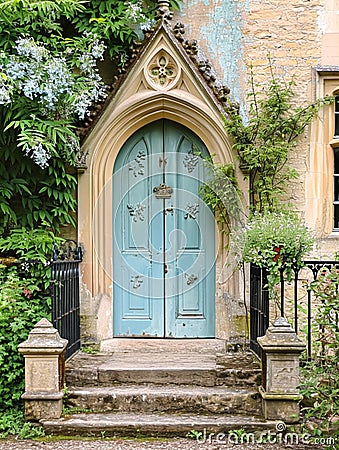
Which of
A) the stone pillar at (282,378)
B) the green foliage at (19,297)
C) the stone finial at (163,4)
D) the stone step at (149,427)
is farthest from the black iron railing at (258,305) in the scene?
the stone finial at (163,4)

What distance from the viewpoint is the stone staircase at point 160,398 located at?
5469 millimetres

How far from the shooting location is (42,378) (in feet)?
18.5

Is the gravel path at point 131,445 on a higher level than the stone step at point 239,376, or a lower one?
lower

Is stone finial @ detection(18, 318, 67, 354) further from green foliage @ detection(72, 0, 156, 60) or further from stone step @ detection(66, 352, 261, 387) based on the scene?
green foliage @ detection(72, 0, 156, 60)

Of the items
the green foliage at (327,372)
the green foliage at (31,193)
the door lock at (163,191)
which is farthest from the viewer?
the door lock at (163,191)

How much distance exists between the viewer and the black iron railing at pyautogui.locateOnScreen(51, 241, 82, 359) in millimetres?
6094

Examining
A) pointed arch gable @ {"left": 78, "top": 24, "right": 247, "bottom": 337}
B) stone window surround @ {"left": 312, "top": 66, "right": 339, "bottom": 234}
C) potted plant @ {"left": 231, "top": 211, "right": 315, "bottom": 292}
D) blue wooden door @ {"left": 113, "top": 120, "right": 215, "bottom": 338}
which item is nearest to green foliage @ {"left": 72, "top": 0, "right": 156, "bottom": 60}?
pointed arch gable @ {"left": 78, "top": 24, "right": 247, "bottom": 337}

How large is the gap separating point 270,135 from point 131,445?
377 cm

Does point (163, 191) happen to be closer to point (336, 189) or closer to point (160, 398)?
point (336, 189)

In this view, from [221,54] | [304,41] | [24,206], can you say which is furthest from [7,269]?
[304,41]

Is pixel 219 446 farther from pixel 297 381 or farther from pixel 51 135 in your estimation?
pixel 51 135

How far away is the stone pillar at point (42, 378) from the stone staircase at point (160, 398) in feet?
0.44

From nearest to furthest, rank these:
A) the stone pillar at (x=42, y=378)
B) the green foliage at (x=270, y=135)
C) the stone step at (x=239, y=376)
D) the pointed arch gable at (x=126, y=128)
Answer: the stone pillar at (x=42, y=378)
the stone step at (x=239, y=376)
the green foliage at (x=270, y=135)
the pointed arch gable at (x=126, y=128)

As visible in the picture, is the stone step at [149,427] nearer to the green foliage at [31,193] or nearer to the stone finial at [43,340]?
the stone finial at [43,340]
